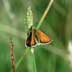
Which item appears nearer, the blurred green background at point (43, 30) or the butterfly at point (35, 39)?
the butterfly at point (35, 39)

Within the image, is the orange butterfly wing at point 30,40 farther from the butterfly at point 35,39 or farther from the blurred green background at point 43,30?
the blurred green background at point 43,30

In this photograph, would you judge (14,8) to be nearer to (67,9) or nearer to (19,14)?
(19,14)

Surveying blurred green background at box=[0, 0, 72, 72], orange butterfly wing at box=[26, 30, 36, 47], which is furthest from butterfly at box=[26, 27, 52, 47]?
blurred green background at box=[0, 0, 72, 72]

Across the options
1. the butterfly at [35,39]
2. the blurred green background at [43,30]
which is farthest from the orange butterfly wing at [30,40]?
the blurred green background at [43,30]

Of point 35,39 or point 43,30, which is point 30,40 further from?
point 43,30

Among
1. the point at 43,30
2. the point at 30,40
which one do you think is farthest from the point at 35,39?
the point at 43,30

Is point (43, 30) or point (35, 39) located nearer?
point (35, 39)

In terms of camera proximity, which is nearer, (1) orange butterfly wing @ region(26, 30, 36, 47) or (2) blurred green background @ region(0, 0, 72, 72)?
(1) orange butterfly wing @ region(26, 30, 36, 47)

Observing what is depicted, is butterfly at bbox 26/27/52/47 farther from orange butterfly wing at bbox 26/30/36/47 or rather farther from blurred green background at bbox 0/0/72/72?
blurred green background at bbox 0/0/72/72
